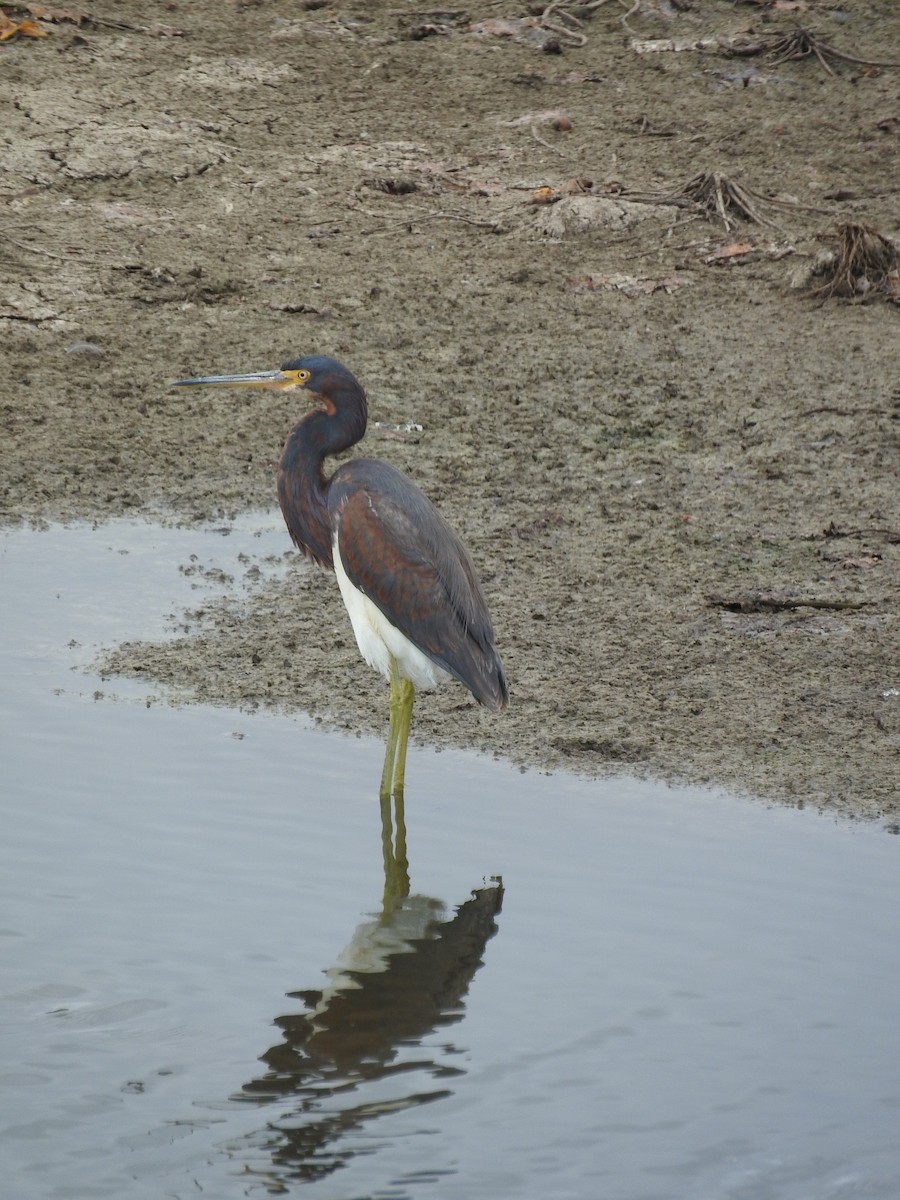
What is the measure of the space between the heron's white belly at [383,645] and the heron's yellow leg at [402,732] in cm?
6

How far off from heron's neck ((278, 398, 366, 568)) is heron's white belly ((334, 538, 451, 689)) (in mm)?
182

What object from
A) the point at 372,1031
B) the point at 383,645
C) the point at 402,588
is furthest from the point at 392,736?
the point at 372,1031

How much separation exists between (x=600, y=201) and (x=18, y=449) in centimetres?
413

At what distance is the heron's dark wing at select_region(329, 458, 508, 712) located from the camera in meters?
5.62

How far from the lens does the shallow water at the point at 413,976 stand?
3.69 m

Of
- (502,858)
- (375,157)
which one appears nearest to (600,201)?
(375,157)

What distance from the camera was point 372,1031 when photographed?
14.0ft

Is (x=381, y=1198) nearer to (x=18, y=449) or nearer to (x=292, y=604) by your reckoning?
(x=292, y=604)

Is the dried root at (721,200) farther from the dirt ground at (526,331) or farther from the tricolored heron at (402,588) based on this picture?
the tricolored heron at (402,588)

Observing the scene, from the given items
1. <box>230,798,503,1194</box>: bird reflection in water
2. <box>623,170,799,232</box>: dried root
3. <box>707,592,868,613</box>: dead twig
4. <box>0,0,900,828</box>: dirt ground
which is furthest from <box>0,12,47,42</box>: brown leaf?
<box>230,798,503,1194</box>: bird reflection in water

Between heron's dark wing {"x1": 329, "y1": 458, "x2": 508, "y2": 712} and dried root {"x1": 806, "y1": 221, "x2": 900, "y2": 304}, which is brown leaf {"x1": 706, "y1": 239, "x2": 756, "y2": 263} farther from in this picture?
heron's dark wing {"x1": 329, "y1": 458, "x2": 508, "y2": 712}

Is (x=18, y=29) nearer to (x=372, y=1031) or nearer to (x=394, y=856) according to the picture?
(x=394, y=856)

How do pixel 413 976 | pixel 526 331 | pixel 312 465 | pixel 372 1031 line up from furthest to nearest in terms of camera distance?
pixel 526 331
pixel 312 465
pixel 413 976
pixel 372 1031

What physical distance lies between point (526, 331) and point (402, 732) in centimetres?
411
